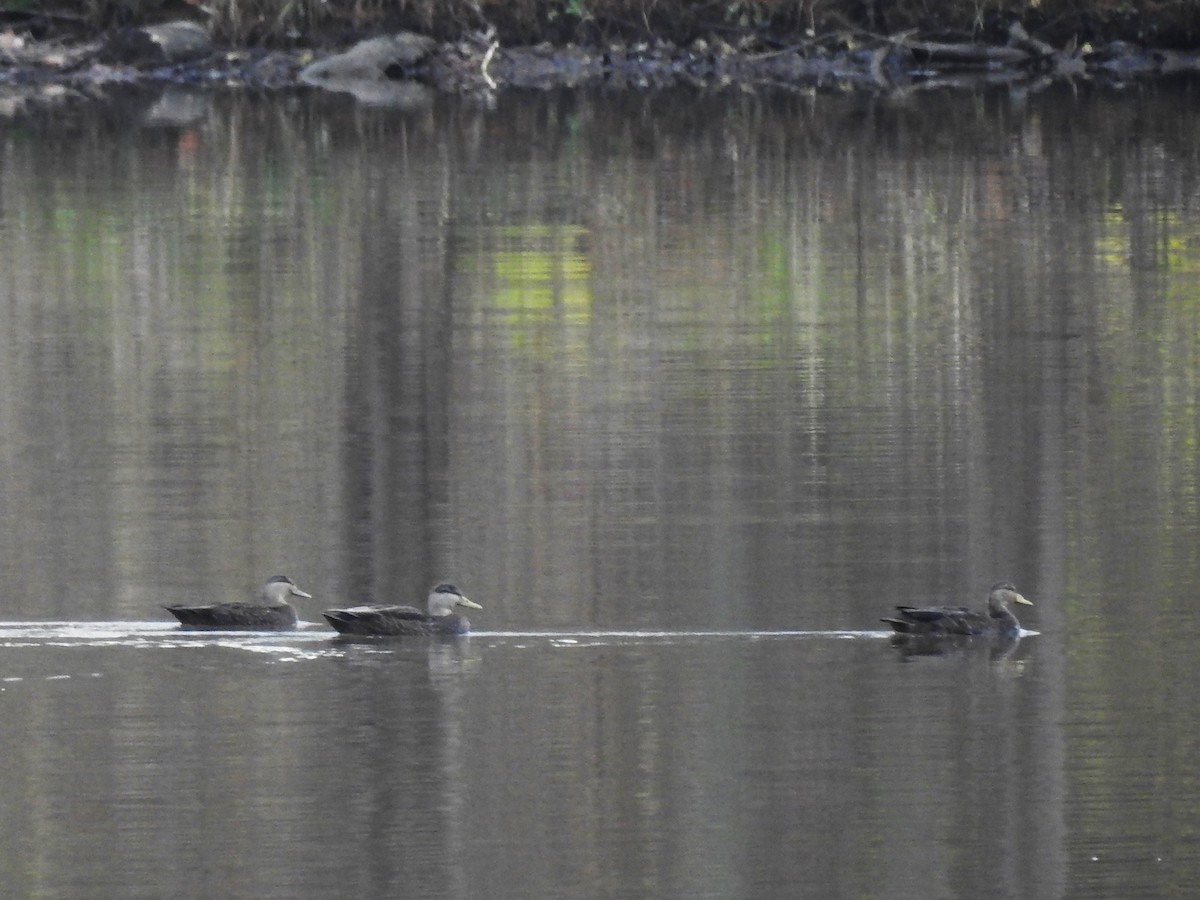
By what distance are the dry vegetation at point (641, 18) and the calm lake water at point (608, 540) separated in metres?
18.4

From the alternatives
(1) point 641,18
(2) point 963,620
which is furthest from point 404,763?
(1) point 641,18

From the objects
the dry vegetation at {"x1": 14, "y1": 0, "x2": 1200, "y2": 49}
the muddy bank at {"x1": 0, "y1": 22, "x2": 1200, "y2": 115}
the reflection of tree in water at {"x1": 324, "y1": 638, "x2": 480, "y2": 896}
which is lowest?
the reflection of tree in water at {"x1": 324, "y1": 638, "x2": 480, "y2": 896}

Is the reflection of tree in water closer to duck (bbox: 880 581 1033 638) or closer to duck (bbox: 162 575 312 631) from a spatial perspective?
duck (bbox: 162 575 312 631)

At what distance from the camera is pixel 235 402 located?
616 inches

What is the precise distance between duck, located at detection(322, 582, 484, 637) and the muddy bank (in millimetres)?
31516

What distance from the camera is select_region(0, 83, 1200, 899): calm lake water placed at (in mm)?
8211

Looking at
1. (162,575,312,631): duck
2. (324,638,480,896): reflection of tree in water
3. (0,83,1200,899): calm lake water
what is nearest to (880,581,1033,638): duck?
(0,83,1200,899): calm lake water

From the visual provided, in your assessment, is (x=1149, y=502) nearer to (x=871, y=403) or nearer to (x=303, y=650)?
(x=871, y=403)

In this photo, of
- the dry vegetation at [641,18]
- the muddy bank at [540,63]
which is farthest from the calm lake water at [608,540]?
the dry vegetation at [641,18]

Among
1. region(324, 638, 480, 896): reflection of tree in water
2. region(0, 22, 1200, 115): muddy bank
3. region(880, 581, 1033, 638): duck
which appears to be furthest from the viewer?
region(0, 22, 1200, 115): muddy bank

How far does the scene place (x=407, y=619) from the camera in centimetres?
1042

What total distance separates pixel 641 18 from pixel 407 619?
114ft

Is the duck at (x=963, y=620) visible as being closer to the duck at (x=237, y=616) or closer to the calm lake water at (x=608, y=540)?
the calm lake water at (x=608, y=540)

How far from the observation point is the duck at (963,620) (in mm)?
10273
